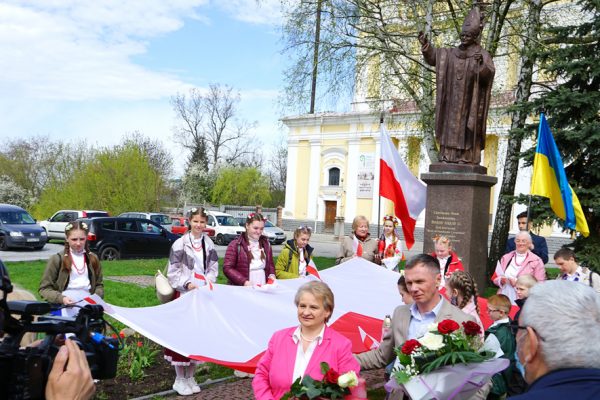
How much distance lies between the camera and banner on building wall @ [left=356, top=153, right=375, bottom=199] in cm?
5069

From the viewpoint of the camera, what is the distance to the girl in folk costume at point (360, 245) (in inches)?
388

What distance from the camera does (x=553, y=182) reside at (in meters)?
9.91

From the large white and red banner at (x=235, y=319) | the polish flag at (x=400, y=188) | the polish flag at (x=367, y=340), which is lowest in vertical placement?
the polish flag at (x=367, y=340)

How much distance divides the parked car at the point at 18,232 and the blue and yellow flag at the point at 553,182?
808 inches

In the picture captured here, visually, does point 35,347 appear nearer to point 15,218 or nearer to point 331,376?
point 331,376

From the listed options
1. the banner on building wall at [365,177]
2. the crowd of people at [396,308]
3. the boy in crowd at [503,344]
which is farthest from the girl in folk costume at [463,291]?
the banner on building wall at [365,177]

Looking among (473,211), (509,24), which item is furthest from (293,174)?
(473,211)

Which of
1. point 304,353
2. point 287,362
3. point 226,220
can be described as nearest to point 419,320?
point 304,353

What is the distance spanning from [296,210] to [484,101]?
1757 inches

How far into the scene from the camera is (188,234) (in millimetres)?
7113

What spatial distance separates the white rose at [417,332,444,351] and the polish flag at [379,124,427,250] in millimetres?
7642

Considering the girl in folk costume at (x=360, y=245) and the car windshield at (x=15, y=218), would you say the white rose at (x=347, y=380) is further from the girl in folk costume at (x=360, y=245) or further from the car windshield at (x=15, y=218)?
the car windshield at (x=15, y=218)

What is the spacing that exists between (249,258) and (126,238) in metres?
15.4

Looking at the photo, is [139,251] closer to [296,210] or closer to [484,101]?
[484,101]
